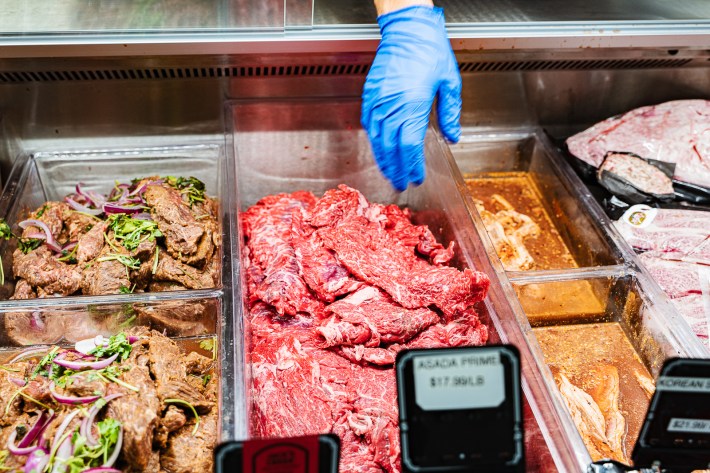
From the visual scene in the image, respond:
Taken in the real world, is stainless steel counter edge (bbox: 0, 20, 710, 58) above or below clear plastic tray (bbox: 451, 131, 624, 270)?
above

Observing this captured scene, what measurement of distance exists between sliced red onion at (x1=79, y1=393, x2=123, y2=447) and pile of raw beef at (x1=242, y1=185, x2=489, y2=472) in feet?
1.67

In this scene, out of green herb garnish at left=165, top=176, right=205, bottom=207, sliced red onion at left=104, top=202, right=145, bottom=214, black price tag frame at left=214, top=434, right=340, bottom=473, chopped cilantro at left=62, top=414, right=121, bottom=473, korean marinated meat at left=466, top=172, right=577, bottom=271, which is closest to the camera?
black price tag frame at left=214, top=434, right=340, bottom=473

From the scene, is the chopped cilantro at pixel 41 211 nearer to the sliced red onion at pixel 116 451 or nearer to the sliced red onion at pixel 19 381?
the sliced red onion at pixel 19 381

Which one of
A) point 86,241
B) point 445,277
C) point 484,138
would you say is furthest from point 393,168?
point 86,241

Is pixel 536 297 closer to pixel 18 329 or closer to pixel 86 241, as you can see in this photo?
pixel 86 241

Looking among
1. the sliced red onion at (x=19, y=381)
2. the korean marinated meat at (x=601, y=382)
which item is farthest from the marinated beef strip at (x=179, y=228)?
the korean marinated meat at (x=601, y=382)

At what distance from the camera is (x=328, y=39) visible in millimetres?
2441

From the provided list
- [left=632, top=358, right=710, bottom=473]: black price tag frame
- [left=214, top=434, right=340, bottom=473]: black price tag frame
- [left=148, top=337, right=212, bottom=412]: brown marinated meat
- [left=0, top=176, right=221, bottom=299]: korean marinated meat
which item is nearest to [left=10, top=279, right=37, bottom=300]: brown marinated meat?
[left=0, top=176, right=221, bottom=299]: korean marinated meat

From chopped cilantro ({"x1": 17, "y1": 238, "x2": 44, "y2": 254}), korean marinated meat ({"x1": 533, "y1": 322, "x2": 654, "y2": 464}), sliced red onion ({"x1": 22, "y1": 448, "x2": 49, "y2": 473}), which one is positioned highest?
chopped cilantro ({"x1": 17, "y1": 238, "x2": 44, "y2": 254})

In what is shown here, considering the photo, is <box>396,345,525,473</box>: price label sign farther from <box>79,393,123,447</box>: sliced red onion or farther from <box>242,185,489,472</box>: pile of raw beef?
<box>79,393,123,447</box>: sliced red onion

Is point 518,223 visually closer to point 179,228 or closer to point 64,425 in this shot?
point 179,228

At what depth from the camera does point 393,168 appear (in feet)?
8.23

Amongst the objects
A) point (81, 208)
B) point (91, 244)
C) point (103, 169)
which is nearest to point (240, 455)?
point (91, 244)

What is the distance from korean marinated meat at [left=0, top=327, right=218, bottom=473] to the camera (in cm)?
182
